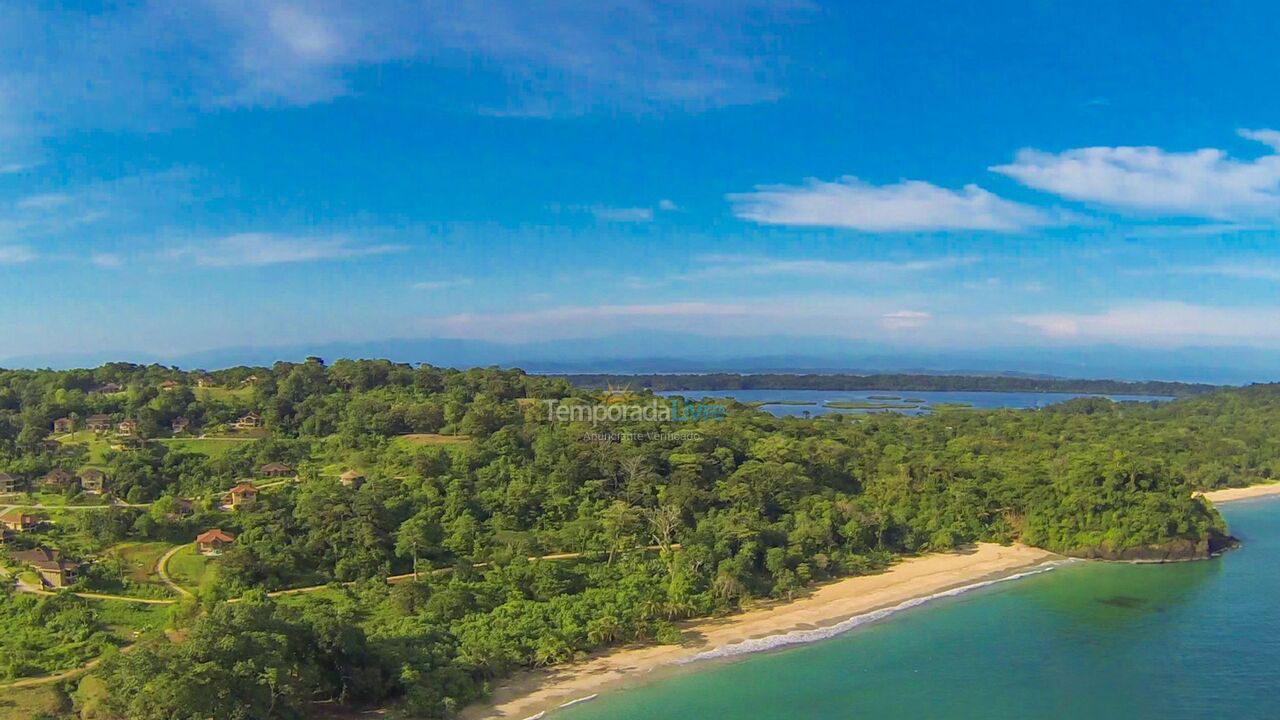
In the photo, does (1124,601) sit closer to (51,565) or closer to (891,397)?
(51,565)

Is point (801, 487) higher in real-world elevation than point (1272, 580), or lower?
higher

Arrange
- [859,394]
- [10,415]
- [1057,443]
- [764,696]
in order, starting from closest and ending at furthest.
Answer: [764,696]
[10,415]
[1057,443]
[859,394]

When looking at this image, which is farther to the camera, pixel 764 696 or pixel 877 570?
pixel 877 570

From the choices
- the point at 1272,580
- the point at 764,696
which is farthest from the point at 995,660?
the point at 1272,580

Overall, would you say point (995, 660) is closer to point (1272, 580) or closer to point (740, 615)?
point (740, 615)

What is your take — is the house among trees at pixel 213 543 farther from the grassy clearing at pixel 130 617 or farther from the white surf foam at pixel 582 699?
the white surf foam at pixel 582 699

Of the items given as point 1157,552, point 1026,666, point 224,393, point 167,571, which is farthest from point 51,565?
point 1157,552

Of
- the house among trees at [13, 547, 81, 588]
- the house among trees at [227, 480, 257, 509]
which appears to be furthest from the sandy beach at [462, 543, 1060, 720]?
the house among trees at [227, 480, 257, 509]

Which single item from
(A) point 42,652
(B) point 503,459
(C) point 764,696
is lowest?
(C) point 764,696
